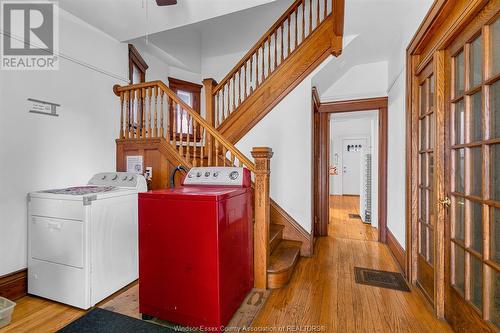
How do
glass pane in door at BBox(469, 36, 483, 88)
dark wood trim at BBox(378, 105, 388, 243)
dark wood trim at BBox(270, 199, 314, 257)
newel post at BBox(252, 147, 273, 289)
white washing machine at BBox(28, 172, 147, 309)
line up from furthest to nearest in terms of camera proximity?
dark wood trim at BBox(378, 105, 388, 243) → dark wood trim at BBox(270, 199, 314, 257) → newel post at BBox(252, 147, 273, 289) → white washing machine at BBox(28, 172, 147, 309) → glass pane in door at BBox(469, 36, 483, 88)

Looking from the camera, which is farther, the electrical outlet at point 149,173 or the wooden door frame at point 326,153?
the wooden door frame at point 326,153

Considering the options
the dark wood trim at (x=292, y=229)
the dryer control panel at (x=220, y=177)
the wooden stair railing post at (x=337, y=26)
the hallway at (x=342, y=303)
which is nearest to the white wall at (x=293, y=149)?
the dark wood trim at (x=292, y=229)

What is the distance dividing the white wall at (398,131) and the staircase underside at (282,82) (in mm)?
770

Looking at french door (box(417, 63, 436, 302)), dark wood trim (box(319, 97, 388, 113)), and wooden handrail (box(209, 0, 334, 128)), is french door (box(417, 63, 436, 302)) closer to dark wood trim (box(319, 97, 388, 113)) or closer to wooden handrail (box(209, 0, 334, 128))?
dark wood trim (box(319, 97, 388, 113))

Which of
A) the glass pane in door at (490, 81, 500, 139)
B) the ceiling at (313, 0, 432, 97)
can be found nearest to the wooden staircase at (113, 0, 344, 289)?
the ceiling at (313, 0, 432, 97)

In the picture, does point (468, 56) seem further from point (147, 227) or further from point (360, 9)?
point (147, 227)

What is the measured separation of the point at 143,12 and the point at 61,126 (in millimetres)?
1495

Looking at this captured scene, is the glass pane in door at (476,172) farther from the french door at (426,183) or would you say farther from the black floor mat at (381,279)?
the black floor mat at (381,279)

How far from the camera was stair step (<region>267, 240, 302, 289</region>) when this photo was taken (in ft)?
7.26

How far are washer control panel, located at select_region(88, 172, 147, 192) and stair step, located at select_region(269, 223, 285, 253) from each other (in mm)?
1464

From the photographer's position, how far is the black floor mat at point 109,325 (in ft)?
5.25

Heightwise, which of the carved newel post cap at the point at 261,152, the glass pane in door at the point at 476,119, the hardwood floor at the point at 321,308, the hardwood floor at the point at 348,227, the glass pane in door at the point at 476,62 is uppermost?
the glass pane in door at the point at 476,62

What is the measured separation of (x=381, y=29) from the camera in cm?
263

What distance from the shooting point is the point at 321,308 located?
1896 millimetres
